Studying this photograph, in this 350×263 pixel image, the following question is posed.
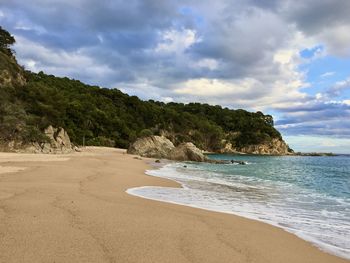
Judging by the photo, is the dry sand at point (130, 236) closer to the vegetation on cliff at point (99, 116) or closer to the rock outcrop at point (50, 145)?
the rock outcrop at point (50, 145)

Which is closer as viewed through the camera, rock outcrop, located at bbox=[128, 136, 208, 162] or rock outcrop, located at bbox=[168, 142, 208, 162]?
rock outcrop, located at bbox=[168, 142, 208, 162]

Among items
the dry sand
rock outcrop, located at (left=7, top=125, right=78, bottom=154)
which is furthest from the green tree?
the dry sand

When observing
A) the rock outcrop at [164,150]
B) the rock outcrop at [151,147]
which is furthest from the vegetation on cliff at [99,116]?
the rock outcrop at [164,150]

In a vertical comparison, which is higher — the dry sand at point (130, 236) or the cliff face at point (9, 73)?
the cliff face at point (9, 73)

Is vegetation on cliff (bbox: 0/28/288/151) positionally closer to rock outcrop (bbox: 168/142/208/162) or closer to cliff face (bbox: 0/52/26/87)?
cliff face (bbox: 0/52/26/87)

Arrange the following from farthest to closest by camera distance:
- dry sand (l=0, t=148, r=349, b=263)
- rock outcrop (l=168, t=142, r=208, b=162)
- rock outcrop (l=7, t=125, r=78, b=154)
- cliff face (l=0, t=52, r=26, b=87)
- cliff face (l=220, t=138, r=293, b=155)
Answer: cliff face (l=220, t=138, r=293, b=155) < rock outcrop (l=168, t=142, r=208, b=162) < cliff face (l=0, t=52, r=26, b=87) < rock outcrop (l=7, t=125, r=78, b=154) < dry sand (l=0, t=148, r=349, b=263)

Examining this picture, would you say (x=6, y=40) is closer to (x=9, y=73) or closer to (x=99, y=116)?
(x=9, y=73)

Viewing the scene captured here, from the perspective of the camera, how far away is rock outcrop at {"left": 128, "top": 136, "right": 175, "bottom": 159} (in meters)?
51.4

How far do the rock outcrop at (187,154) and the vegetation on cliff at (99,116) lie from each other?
8.26 m

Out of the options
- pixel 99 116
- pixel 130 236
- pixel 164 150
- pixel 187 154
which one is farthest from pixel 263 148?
pixel 130 236

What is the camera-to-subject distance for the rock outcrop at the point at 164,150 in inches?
1901

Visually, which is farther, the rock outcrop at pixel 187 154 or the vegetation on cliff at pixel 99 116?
the rock outcrop at pixel 187 154

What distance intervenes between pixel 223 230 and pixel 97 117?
83668 millimetres

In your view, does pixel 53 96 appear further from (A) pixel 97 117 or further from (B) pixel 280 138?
(B) pixel 280 138
